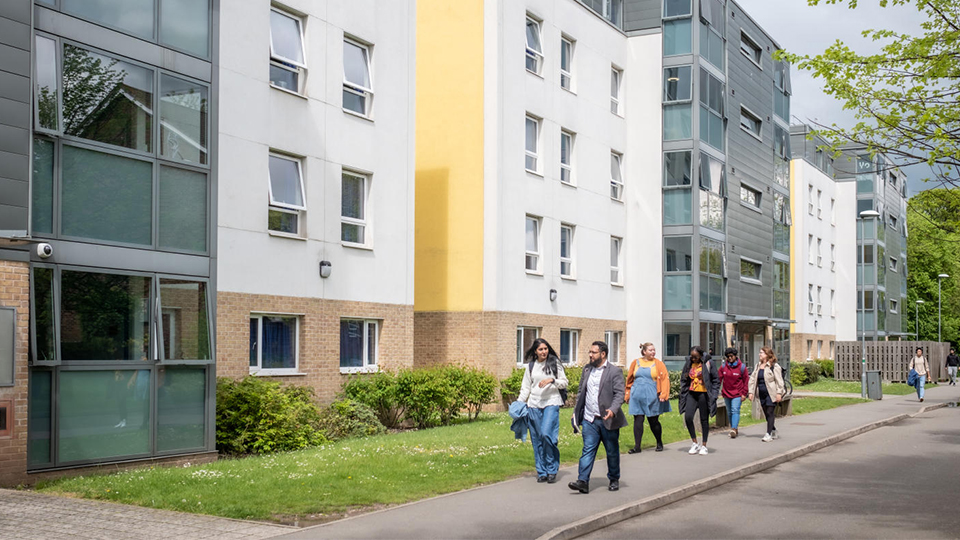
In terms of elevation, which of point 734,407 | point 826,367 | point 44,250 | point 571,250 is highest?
point 571,250

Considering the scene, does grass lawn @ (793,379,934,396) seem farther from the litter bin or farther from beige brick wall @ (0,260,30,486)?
beige brick wall @ (0,260,30,486)

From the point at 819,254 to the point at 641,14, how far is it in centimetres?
2763

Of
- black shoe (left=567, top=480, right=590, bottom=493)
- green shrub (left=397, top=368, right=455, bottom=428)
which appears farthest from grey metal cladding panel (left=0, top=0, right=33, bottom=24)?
green shrub (left=397, top=368, right=455, bottom=428)

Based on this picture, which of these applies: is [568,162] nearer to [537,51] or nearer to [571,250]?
[571,250]

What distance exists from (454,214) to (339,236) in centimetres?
571

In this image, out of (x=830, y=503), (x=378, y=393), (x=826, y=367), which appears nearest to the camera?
(x=830, y=503)

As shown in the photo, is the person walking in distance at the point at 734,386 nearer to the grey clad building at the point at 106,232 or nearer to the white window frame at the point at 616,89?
the grey clad building at the point at 106,232

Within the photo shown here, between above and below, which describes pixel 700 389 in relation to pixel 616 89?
below

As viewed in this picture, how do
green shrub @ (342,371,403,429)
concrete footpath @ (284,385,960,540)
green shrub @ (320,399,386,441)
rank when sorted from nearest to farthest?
concrete footpath @ (284,385,960,540)
green shrub @ (320,399,386,441)
green shrub @ (342,371,403,429)

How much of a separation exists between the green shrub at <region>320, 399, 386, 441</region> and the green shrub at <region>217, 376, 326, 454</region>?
133 cm

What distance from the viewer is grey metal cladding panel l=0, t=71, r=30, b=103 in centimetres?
1167

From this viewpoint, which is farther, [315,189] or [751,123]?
[751,123]

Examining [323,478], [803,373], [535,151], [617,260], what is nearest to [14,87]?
[323,478]

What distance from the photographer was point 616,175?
32.1 meters
